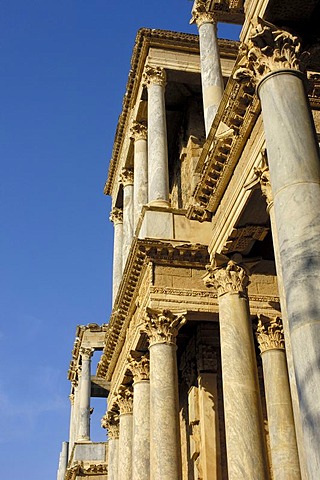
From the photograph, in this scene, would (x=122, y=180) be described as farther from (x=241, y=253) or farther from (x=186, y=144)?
(x=241, y=253)

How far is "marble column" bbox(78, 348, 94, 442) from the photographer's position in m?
36.0

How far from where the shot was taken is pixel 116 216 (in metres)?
31.2

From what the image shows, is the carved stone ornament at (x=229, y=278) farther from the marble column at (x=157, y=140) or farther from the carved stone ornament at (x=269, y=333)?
the marble column at (x=157, y=140)

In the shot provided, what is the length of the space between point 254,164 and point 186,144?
12470 millimetres

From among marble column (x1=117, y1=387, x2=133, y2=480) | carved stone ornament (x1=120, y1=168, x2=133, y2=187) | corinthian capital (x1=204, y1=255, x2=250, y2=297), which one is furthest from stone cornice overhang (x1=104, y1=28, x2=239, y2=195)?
Result: marble column (x1=117, y1=387, x2=133, y2=480)

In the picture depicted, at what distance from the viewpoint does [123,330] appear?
23.0 m

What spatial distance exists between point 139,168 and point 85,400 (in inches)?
668

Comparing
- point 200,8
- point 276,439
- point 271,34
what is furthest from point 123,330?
point 271,34

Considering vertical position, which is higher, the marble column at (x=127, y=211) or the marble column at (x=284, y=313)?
the marble column at (x=127, y=211)

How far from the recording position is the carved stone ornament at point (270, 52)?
35.7 feet

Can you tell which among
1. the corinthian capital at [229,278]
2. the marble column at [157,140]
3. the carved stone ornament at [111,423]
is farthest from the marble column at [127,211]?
the corinthian capital at [229,278]

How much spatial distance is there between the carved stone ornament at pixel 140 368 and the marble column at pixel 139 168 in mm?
4803

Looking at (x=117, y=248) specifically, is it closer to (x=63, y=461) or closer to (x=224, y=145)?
(x=224, y=145)

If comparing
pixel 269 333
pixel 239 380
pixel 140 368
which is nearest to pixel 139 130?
pixel 140 368
